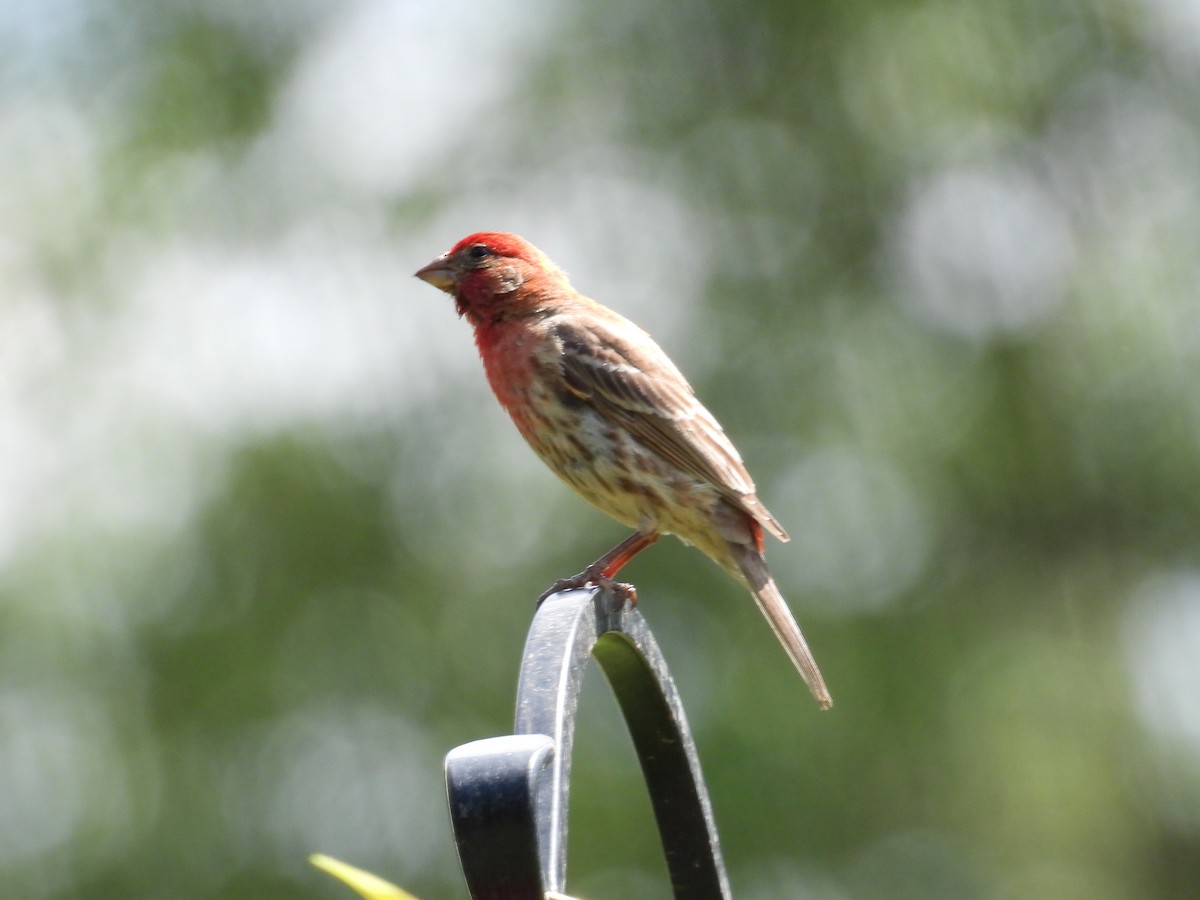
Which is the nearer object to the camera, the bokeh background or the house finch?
the house finch

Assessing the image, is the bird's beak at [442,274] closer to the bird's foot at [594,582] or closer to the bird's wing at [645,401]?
the bird's wing at [645,401]

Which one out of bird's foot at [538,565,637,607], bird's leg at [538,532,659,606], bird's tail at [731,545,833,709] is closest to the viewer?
bird's foot at [538,565,637,607]

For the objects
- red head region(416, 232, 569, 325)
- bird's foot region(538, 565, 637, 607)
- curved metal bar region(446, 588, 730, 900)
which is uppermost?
red head region(416, 232, 569, 325)

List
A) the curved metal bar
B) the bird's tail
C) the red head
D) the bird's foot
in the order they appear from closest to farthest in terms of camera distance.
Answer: the curved metal bar < the bird's foot < the bird's tail < the red head

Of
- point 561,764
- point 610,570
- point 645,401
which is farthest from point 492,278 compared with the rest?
point 561,764

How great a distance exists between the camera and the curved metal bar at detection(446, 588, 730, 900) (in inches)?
75.4

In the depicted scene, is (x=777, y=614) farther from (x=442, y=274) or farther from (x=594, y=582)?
(x=442, y=274)

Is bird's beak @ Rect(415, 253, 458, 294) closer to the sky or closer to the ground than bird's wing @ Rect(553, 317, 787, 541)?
closer to the sky

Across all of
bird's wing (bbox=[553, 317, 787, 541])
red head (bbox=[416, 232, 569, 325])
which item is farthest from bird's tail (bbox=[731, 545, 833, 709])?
red head (bbox=[416, 232, 569, 325])

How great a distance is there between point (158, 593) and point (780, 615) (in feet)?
28.7

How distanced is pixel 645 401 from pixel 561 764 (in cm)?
282

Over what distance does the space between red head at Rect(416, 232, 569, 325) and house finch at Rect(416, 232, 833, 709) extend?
0.09 metres

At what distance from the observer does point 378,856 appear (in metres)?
12.3

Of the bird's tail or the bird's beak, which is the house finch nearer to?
the bird's tail
